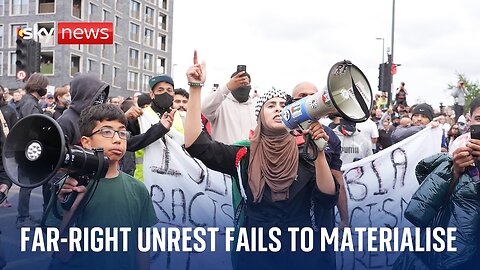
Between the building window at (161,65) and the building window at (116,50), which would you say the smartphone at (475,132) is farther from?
the building window at (161,65)

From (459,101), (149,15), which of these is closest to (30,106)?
(459,101)

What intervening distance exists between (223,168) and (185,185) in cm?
179

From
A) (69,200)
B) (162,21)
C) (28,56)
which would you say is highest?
(162,21)

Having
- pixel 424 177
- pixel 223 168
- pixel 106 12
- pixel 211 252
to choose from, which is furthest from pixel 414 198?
pixel 106 12

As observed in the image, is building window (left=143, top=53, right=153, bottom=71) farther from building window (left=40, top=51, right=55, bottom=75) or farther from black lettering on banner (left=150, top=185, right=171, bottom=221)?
black lettering on banner (left=150, top=185, right=171, bottom=221)

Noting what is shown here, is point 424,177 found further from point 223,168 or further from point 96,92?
point 96,92

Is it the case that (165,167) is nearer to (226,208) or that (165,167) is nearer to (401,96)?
(226,208)

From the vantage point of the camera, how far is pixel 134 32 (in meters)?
52.0

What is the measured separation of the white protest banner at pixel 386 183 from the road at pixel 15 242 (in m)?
2.42

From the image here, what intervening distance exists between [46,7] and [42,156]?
42.7 meters

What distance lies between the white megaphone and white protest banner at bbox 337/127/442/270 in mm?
2161

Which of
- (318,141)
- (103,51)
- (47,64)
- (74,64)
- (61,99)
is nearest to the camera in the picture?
(318,141)

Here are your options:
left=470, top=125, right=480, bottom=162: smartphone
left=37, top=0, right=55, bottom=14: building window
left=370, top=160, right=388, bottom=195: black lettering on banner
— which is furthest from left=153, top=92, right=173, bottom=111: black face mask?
left=37, top=0, right=55, bottom=14: building window

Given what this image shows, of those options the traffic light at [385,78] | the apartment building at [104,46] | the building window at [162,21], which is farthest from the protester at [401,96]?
the building window at [162,21]
